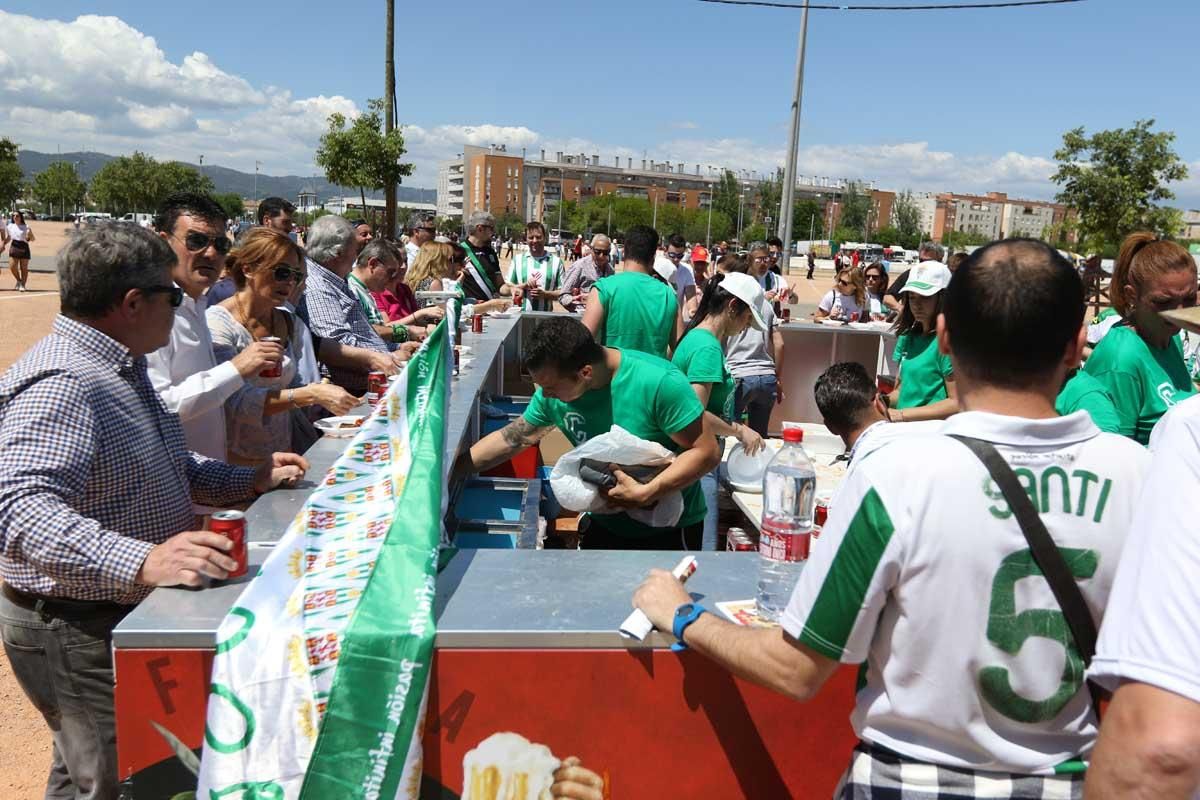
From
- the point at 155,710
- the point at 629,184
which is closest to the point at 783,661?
the point at 155,710

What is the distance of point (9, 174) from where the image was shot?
4997 centimetres

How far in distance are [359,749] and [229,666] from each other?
0.31 m

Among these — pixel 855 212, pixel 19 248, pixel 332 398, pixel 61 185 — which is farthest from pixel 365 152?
pixel 855 212

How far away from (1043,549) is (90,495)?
2.12m

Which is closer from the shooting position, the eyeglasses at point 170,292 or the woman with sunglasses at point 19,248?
the eyeglasses at point 170,292

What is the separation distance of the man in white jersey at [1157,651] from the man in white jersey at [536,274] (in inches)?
377

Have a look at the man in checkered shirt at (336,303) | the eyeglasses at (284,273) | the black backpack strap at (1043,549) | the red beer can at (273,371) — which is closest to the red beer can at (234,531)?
the red beer can at (273,371)

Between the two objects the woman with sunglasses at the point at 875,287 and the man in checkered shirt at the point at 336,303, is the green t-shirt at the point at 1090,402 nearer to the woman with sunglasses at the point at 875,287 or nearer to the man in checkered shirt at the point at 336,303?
the man in checkered shirt at the point at 336,303

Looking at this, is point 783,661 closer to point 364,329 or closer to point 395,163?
point 364,329

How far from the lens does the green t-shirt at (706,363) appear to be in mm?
4383

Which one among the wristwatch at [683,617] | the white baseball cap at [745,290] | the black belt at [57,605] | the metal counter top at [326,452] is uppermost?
the white baseball cap at [745,290]

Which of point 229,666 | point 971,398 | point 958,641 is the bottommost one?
point 229,666

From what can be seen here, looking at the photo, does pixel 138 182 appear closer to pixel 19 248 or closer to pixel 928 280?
pixel 19 248

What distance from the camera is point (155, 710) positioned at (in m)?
1.88
